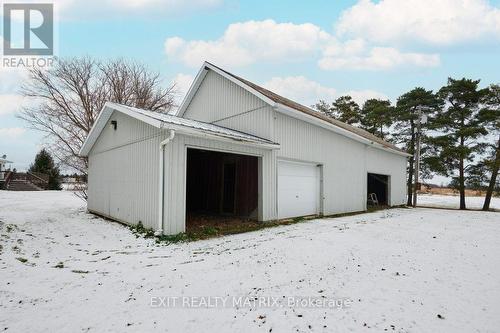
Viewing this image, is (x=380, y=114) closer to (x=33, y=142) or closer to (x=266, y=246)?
(x=266, y=246)

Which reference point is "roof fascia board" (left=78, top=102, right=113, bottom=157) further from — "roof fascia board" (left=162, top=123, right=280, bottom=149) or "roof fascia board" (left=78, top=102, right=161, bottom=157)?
"roof fascia board" (left=162, top=123, right=280, bottom=149)

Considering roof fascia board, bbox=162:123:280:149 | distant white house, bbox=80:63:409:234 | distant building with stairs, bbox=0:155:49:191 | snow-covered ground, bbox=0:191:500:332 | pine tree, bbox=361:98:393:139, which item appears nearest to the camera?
snow-covered ground, bbox=0:191:500:332

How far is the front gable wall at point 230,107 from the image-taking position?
1054cm

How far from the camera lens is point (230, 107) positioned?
11.9 m

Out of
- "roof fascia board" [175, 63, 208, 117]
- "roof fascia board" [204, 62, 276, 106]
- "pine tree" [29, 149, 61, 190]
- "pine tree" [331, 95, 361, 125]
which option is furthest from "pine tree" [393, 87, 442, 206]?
"pine tree" [29, 149, 61, 190]

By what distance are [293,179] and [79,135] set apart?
46.7 ft

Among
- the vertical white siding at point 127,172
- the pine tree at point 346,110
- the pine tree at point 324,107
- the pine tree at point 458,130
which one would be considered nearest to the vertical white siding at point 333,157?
the vertical white siding at point 127,172

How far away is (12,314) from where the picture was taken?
3281mm

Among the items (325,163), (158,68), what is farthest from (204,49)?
(325,163)

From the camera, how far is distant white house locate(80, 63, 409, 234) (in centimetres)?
771

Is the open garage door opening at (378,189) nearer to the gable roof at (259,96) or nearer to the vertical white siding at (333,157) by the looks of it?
the vertical white siding at (333,157)

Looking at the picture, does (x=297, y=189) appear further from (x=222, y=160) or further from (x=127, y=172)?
(x=127, y=172)

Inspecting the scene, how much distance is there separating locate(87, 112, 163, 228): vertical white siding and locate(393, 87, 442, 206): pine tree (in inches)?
805

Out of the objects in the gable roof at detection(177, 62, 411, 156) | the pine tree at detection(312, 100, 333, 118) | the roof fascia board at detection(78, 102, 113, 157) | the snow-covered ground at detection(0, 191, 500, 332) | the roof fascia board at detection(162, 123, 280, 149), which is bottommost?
the snow-covered ground at detection(0, 191, 500, 332)
